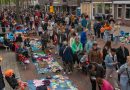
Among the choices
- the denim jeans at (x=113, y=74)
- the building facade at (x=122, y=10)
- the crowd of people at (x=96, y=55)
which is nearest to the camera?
the crowd of people at (x=96, y=55)

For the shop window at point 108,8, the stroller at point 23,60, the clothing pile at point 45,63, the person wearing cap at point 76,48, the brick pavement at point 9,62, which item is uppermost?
the shop window at point 108,8

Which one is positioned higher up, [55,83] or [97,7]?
[97,7]

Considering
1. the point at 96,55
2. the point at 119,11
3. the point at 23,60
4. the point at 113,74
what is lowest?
the point at 23,60

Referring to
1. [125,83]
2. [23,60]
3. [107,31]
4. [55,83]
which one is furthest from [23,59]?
[107,31]

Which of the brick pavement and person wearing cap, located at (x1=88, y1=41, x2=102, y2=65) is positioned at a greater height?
person wearing cap, located at (x1=88, y1=41, x2=102, y2=65)

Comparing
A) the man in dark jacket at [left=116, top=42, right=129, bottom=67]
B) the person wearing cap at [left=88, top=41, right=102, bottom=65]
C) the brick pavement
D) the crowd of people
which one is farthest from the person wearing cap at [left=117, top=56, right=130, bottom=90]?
the brick pavement

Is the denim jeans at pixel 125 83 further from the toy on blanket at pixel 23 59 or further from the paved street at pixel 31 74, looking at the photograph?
the toy on blanket at pixel 23 59

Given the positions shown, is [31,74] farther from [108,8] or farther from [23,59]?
[108,8]

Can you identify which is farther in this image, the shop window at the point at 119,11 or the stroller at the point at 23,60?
the shop window at the point at 119,11

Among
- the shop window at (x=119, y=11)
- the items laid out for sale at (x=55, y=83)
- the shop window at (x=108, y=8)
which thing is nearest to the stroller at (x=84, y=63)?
the items laid out for sale at (x=55, y=83)

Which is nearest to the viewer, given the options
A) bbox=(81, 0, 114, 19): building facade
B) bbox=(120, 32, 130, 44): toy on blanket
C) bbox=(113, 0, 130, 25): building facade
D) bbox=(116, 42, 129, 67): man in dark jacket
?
bbox=(116, 42, 129, 67): man in dark jacket

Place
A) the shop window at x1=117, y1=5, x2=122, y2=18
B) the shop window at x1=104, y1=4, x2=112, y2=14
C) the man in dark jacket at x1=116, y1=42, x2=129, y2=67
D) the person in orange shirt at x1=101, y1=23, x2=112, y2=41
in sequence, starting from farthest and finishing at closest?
the shop window at x1=104, y1=4, x2=112, y2=14, the shop window at x1=117, y1=5, x2=122, y2=18, the person in orange shirt at x1=101, y1=23, x2=112, y2=41, the man in dark jacket at x1=116, y1=42, x2=129, y2=67

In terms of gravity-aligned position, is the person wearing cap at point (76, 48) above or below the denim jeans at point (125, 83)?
above

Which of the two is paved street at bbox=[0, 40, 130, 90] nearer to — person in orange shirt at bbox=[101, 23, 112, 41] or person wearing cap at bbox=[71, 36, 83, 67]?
person wearing cap at bbox=[71, 36, 83, 67]
